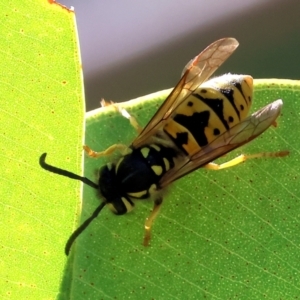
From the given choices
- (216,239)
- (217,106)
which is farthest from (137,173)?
(216,239)

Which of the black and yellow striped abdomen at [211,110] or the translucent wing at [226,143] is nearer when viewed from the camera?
the translucent wing at [226,143]

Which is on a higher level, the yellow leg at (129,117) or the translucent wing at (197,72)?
the yellow leg at (129,117)

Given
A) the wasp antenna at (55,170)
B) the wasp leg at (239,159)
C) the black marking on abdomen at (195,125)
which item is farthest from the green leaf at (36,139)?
the black marking on abdomen at (195,125)

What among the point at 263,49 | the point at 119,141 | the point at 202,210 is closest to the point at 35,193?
the point at 119,141

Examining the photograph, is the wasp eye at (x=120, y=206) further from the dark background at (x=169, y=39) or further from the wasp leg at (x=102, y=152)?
the dark background at (x=169, y=39)

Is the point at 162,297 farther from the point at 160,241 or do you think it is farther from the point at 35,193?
the point at 35,193

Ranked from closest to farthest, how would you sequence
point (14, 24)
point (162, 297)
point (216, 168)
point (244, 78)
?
1. point (14, 24)
2. point (162, 297)
3. point (216, 168)
4. point (244, 78)

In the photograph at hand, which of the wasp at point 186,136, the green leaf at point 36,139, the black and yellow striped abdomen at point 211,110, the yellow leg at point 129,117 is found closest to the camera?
the green leaf at point 36,139

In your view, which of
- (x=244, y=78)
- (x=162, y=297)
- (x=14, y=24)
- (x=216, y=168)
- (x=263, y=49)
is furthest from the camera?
(x=263, y=49)
